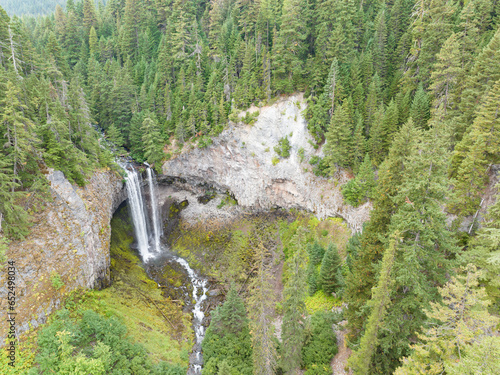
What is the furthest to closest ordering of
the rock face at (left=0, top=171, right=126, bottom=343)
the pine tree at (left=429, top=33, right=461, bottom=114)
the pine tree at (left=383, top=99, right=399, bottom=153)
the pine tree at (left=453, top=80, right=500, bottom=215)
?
the pine tree at (left=383, top=99, right=399, bottom=153)
the pine tree at (left=429, top=33, right=461, bottom=114)
the pine tree at (left=453, top=80, right=500, bottom=215)
the rock face at (left=0, top=171, right=126, bottom=343)

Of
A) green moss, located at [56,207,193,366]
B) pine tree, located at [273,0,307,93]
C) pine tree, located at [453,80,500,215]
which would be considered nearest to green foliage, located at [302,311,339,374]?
green moss, located at [56,207,193,366]

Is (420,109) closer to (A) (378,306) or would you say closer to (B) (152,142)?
(A) (378,306)

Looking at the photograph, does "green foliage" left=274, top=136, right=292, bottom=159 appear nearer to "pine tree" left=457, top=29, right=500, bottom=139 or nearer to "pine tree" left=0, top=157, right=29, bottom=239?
"pine tree" left=457, top=29, right=500, bottom=139

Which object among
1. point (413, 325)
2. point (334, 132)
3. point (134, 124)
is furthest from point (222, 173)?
point (413, 325)

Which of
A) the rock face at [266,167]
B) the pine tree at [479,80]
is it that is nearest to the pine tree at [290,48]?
the rock face at [266,167]

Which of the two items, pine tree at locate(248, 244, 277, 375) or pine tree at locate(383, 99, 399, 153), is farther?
pine tree at locate(383, 99, 399, 153)

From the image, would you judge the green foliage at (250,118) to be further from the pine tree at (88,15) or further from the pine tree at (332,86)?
the pine tree at (88,15)
